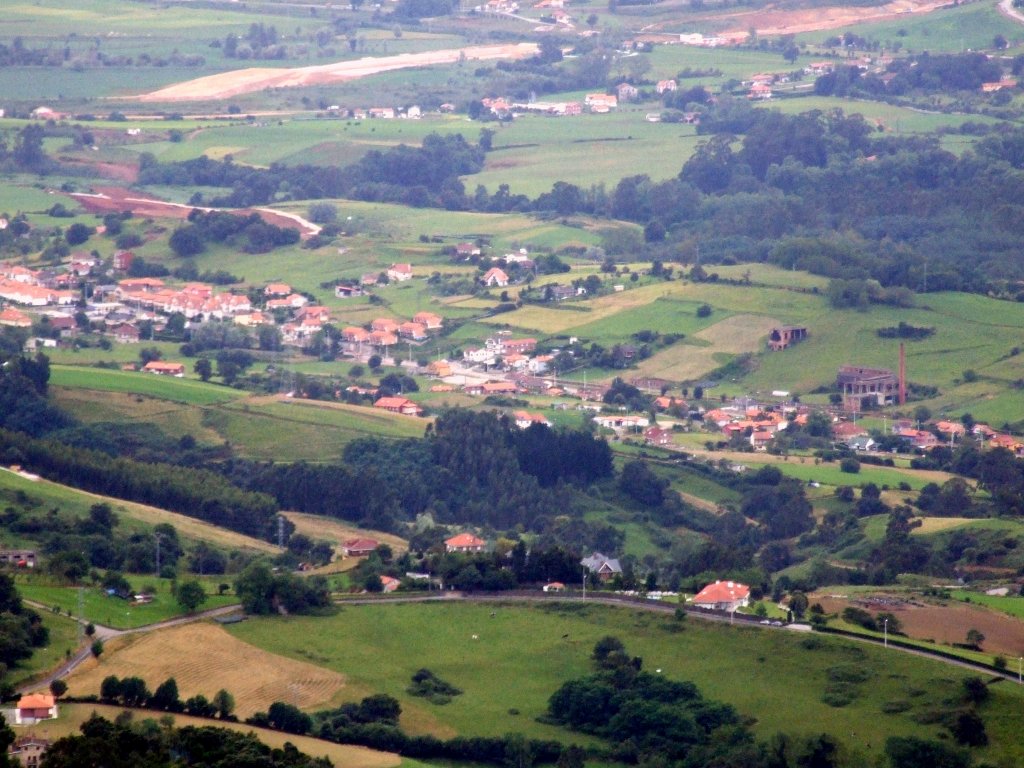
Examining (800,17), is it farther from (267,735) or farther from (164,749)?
(164,749)

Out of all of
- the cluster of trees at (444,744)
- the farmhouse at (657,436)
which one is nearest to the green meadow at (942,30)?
the farmhouse at (657,436)

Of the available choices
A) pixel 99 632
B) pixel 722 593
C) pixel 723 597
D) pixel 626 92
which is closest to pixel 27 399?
pixel 99 632

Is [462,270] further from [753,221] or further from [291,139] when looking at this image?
[291,139]

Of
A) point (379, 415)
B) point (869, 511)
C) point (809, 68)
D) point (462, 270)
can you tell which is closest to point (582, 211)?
point (462, 270)

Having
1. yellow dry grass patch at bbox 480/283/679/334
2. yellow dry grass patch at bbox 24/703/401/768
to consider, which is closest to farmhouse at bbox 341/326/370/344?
yellow dry grass patch at bbox 480/283/679/334

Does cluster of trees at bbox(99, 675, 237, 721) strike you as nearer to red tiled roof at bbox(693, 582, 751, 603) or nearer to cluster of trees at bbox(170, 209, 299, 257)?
red tiled roof at bbox(693, 582, 751, 603)
